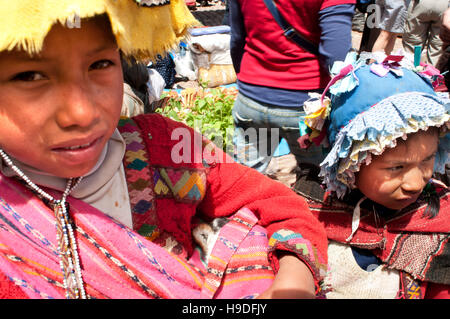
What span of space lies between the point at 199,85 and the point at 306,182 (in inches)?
156

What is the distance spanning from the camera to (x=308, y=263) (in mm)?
1023

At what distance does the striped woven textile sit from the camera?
825 millimetres

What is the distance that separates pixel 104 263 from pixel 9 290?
0.20 meters

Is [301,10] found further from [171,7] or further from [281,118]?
[171,7]

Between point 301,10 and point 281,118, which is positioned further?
point 281,118

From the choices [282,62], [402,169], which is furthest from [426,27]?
[402,169]

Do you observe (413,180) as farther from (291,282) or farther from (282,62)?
(282,62)

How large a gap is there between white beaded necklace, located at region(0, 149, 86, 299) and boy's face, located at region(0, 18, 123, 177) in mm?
64

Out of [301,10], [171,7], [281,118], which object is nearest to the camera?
[171,7]

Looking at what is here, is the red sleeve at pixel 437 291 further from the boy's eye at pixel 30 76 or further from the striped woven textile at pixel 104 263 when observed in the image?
the boy's eye at pixel 30 76

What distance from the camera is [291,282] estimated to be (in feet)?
3.09

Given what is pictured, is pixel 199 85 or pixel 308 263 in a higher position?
pixel 308 263

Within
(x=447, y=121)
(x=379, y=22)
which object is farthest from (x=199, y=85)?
(x=447, y=121)

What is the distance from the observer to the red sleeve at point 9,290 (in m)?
0.76
